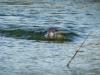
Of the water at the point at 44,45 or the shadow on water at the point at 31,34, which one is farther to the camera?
the shadow on water at the point at 31,34

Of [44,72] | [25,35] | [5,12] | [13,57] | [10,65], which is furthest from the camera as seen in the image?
[5,12]

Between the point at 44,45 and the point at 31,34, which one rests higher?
the point at 44,45

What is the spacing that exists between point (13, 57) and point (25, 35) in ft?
10.1

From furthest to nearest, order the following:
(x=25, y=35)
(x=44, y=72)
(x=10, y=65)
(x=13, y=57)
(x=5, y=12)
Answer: (x=5, y=12)
(x=25, y=35)
(x=13, y=57)
(x=10, y=65)
(x=44, y=72)

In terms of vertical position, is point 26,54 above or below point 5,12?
above

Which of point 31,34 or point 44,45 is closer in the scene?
point 44,45

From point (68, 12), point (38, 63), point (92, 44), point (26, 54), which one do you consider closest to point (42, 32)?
point (92, 44)

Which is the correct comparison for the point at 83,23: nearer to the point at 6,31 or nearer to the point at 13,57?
the point at 6,31

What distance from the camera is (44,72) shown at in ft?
23.1

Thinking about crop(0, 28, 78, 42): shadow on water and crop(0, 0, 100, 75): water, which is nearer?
crop(0, 0, 100, 75): water

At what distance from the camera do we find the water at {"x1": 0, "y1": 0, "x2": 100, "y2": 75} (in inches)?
287

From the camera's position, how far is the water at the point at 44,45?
23.9ft

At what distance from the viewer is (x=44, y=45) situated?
9.52 meters

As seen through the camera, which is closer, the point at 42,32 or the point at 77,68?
the point at 77,68
